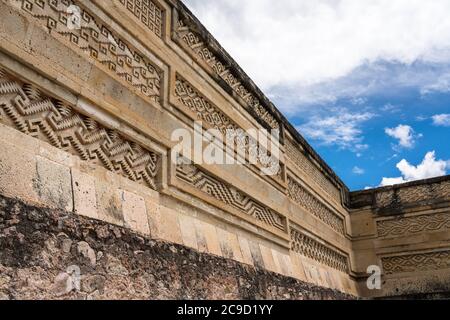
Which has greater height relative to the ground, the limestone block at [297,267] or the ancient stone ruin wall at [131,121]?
the ancient stone ruin wall at [131,121]

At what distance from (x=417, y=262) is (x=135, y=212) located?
6.67 m

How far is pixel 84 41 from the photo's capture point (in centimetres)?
304

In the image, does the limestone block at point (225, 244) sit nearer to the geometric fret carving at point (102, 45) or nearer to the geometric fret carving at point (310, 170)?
the geometric fret carving at point (102, 45)

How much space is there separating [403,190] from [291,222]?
12.2 feet

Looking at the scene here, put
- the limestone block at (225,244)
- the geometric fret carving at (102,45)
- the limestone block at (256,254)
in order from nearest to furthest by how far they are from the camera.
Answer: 1. the geometric fret carving at (102,45)
2. the limestone block at (225,244)
3. the limestone block at (256,254)

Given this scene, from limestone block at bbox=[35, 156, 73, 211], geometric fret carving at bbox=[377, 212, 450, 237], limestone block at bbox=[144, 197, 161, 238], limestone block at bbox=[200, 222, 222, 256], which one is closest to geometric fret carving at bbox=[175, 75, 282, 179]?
limestone block at bbox=[200, 222, 222, 256]

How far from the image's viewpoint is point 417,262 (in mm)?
8398

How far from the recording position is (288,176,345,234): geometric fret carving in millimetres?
6555

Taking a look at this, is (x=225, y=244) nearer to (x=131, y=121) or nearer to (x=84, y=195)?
(x=131, y=121)

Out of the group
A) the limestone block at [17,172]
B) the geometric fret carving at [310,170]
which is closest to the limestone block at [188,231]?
the limestone block at [17,172]

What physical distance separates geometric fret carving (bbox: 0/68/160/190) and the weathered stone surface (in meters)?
0.49

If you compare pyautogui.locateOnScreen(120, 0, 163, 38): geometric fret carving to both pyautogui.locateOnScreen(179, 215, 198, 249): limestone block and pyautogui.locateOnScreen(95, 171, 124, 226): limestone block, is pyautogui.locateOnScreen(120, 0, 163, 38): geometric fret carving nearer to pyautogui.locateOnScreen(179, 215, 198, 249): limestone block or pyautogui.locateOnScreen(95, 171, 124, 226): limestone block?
pyautogui.locateOnScreen(95, 171, 124, 226): limestone block

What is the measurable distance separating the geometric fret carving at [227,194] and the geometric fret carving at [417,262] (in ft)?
12.3

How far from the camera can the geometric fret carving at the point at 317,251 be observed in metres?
6.19
